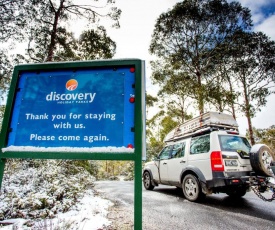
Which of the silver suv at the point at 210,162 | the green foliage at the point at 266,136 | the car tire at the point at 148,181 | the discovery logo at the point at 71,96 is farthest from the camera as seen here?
the green foliage at the point at 266,136

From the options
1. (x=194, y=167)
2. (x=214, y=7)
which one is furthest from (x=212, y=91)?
(x=194, y=167)

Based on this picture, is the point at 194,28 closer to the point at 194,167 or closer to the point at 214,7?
the point at 214,7

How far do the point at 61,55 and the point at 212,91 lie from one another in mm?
10951

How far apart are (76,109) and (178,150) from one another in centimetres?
504

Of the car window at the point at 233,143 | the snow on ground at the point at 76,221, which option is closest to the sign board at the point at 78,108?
the snow on ground at the point at 76,221

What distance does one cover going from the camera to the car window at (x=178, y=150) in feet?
20.1

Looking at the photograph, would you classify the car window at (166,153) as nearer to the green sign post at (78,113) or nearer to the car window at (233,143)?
the car window at (233,143)

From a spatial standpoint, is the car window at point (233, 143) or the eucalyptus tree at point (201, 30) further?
the eucalyptus tree at point (201, 30)

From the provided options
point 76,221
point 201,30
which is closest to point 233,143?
point 76,221

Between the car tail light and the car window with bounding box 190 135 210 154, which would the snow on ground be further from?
the car window with bounding box 190 135 210 154

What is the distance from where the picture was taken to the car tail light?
180 inches

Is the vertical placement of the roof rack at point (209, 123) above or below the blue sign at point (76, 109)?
above

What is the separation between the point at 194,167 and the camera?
5.28m

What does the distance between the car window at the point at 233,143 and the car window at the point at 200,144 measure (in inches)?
14.7
